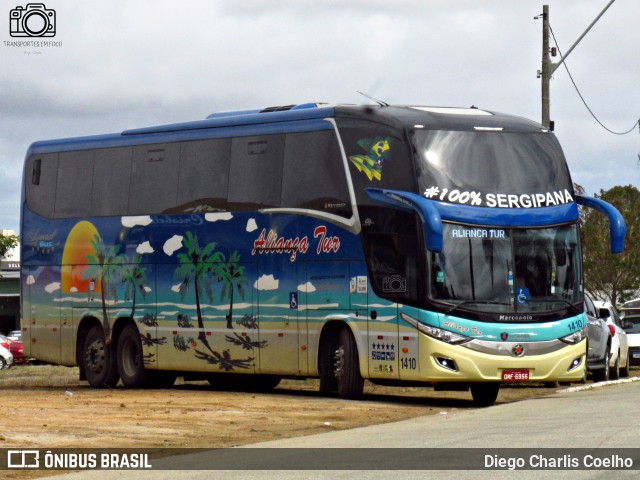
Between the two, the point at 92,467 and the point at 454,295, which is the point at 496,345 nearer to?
the point at 454,295

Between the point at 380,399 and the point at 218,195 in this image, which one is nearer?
the point at 380,399

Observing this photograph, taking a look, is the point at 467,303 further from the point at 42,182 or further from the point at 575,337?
the point at 42,182

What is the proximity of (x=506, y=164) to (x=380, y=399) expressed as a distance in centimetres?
425

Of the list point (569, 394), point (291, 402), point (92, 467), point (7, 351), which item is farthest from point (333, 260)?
point (7, 351)

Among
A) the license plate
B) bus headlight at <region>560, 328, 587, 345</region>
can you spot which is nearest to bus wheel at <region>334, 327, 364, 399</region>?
the license plate

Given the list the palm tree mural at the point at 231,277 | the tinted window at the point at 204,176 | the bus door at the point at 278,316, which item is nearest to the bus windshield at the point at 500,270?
the bus door at the point at 278,316

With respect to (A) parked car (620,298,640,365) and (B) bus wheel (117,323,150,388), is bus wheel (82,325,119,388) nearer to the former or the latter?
(B) bus wheel (117,323,150,388)

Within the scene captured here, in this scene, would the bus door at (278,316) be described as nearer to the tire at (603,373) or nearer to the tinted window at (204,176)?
the tinted window at (204,176)

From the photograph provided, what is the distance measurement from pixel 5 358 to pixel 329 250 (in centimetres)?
2660

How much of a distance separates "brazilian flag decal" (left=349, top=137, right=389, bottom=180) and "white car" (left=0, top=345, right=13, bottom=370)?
27.2 m

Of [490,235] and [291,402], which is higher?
[490,235]

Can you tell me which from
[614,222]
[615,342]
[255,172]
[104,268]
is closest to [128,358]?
[104,268]

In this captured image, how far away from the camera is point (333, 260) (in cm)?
2372

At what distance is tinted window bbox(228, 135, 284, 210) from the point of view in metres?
24.8
